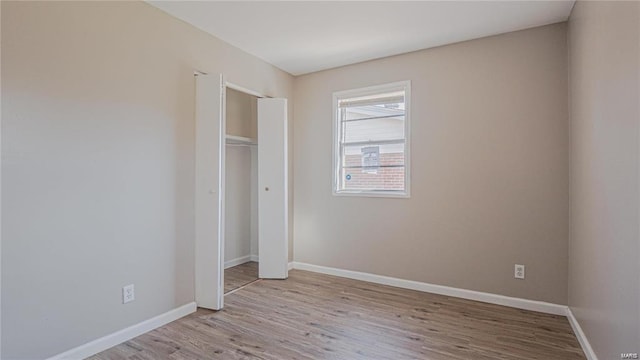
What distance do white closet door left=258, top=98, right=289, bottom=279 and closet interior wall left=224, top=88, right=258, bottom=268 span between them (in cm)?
52

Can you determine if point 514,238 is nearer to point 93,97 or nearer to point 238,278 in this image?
point 238,278

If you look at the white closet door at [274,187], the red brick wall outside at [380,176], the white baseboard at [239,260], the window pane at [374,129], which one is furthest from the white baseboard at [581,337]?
the white baseboard at [239,260]

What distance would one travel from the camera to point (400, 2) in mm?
2555

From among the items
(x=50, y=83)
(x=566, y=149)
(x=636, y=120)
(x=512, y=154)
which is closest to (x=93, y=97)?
(x=50, y=83)

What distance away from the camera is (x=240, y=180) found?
182 inches

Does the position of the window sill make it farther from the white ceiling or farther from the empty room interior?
the white ceiling

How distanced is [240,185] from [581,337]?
3.90 metres

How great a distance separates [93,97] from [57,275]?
1179 mm

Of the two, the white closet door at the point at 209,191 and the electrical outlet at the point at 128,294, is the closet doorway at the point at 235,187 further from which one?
the electrical outlet at the point at 128,294

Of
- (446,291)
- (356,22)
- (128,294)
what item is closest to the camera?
(128,294)

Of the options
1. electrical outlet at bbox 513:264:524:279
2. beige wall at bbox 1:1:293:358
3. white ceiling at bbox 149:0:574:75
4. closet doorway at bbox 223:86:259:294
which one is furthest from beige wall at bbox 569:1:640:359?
closet doorway at bbox 223:86:259:294

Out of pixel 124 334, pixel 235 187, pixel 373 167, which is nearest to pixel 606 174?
pixel 373 167

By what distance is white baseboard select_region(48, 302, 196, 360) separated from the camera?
6.99 ft

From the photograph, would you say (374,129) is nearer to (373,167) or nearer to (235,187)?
(373,167)
